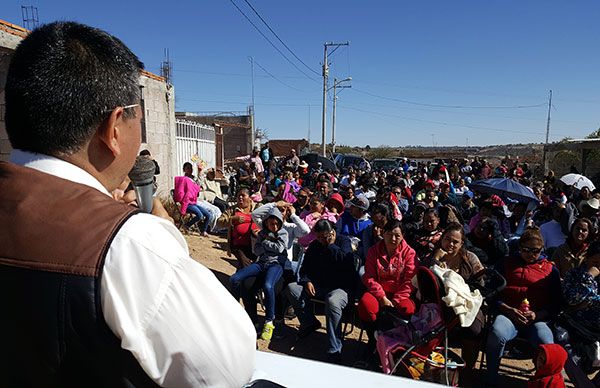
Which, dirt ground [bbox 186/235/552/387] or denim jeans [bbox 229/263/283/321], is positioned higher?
denim jeans [bbox 229/263/283/321]

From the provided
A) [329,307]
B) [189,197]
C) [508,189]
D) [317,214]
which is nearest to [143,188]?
[329,307]

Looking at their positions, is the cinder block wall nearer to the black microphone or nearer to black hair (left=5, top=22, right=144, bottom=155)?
the black microphone

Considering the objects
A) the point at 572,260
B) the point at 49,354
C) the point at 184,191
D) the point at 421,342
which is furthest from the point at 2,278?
the point at 184,191

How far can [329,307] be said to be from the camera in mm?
4457

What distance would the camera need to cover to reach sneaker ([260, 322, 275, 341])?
4.87 meters

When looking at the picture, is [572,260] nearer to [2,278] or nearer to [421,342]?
[421,342]

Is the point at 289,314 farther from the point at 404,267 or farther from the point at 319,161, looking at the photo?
the point at 319,161

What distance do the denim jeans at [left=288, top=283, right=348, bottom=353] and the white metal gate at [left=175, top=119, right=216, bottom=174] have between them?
830 cm

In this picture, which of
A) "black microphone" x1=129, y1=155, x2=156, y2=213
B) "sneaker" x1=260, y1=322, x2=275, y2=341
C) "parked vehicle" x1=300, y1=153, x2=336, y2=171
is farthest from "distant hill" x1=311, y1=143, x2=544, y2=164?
"black microphone" x1=129, y1=155, x2=156, y2=213

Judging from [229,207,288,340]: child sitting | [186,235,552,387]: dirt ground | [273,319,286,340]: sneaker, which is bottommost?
[186,235,552,387]: dirt ground

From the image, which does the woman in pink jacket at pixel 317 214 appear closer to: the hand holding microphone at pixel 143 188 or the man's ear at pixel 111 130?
the hand holding microphone at pixel 143 188

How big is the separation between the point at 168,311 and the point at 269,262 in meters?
4.54

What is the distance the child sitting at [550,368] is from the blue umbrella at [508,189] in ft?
14.6

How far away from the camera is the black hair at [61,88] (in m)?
0.87
